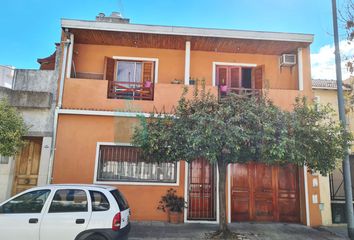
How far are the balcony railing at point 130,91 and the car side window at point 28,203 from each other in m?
5.07

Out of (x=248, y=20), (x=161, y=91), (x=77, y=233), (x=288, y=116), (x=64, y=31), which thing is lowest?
(x=77, y=233)

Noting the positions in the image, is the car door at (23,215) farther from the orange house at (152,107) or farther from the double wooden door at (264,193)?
the double wooden door at (264,193)

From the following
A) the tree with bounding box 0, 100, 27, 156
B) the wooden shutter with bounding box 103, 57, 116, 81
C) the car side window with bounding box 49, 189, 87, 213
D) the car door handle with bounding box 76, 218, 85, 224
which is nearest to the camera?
the car door handle with bounding box 76, 218, 85, 224

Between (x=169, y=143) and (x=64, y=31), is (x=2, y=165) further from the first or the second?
(x=169, y=143)

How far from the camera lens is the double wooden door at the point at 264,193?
9.83m

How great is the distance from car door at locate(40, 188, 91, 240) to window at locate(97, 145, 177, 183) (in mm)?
3842

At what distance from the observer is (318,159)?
7.16 m

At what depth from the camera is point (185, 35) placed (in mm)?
10016

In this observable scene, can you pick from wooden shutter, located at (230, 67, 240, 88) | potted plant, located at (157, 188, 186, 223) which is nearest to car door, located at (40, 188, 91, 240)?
potted plant, located at (157, 188, 186, 223)

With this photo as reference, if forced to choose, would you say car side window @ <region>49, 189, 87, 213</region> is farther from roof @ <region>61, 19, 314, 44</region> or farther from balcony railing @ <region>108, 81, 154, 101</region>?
roof @ <region>61, 19, 314, 44</region>

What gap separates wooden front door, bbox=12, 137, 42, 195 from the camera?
376 inches

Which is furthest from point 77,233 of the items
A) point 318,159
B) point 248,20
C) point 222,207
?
point 248,20

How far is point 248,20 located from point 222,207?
276 inches

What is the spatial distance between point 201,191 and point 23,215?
608 centimetres
